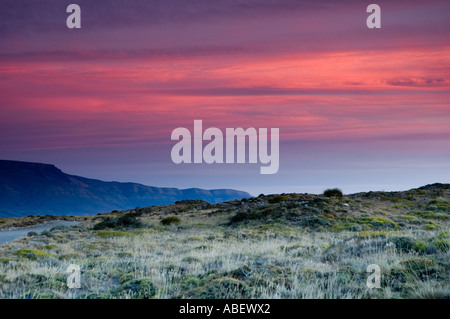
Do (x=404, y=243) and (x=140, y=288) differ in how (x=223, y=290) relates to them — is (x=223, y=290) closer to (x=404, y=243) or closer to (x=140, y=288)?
(x=140, y=288)

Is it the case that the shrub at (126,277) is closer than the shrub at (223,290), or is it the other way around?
the shrub at (223,290)

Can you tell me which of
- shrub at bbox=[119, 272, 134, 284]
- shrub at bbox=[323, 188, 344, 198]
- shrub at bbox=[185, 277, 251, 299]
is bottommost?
shrub at bbox=[119, 272, 134, 284]

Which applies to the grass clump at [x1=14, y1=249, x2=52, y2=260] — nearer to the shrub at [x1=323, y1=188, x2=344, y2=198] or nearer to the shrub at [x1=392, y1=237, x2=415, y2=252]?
the shrub at [x1=392, y1=237, x2=415, y2=252]

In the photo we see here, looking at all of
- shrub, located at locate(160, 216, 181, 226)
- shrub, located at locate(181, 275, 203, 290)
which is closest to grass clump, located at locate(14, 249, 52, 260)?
shrub, located at locate(181, 275, 203, 290)

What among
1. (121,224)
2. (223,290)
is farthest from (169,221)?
(223,290)

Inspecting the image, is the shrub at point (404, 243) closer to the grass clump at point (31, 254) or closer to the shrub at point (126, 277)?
the shrub at point (126, 277)

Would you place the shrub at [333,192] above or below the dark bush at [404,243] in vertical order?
above

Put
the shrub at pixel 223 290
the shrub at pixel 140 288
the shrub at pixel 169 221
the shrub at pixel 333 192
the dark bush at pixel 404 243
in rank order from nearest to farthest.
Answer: the shrub at pixel 223 290 → the shrub at pixel 140 288 → the dark bush at pixel 404 243 → the shrub at pixel 169 221 → the shrub at pixel 333 192

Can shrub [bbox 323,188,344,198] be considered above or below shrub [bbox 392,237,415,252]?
above

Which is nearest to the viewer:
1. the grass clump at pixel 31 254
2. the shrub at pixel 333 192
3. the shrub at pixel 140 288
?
the shrub at pixel 140 288

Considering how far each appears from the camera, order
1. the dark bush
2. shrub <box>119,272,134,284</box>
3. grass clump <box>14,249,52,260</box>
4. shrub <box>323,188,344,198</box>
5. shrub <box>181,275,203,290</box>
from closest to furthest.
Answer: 1. shrub <box>181,275,203,290</box>
2. shrub <box>119,272,134,284</box>
3. the dark bush
4. grass clump <box>14,249,52,260</box>
5. shrub <box>323,188,344,198</box>

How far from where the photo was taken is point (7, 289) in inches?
434

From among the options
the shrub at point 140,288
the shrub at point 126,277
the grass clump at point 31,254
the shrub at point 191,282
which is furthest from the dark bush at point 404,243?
the grass clump at point 31,254
